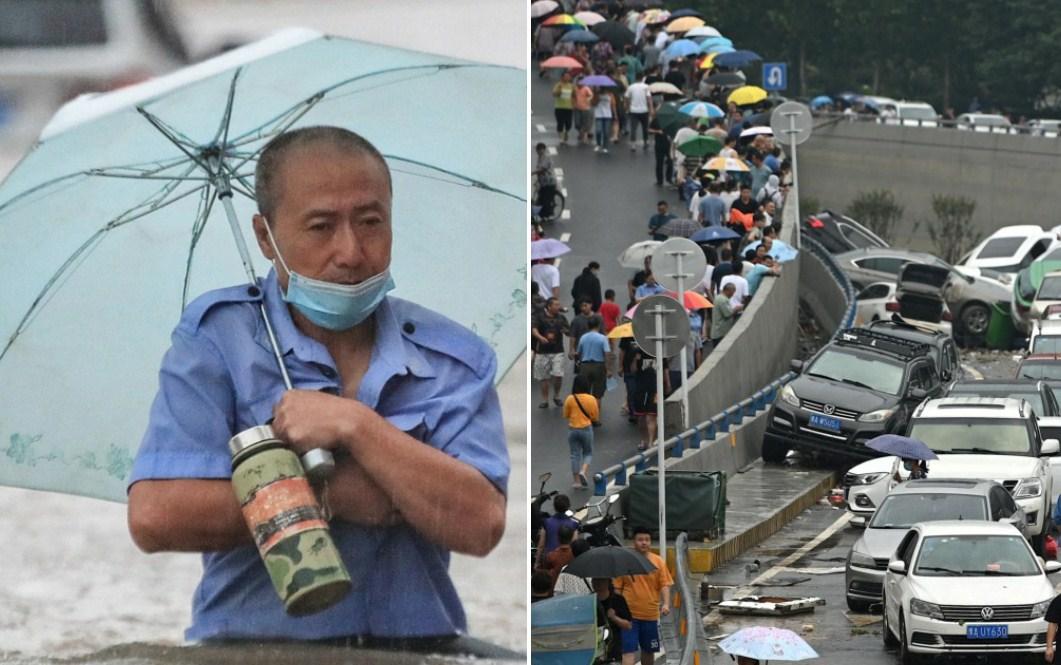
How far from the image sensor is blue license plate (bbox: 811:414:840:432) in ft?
114

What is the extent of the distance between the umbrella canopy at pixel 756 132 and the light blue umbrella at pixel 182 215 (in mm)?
33160

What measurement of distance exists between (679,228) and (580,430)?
11.1 m

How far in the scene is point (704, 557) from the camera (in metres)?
28.7

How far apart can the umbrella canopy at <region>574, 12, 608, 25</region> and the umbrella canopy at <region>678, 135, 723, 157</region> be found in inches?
748

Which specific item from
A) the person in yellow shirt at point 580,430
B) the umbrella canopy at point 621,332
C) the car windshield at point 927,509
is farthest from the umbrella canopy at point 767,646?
the umbrella canopy at point 621,332

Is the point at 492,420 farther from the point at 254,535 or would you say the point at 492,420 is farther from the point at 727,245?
the point at 727,245

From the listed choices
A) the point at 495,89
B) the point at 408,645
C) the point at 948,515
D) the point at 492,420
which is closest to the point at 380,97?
the point at 495,89

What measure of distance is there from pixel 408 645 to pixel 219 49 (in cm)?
346

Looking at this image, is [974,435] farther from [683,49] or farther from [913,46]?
[913,46]

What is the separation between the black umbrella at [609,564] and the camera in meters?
20.8

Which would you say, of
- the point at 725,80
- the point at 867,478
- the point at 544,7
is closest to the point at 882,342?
the point at 867,478

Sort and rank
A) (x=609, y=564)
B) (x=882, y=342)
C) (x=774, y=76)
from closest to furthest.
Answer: (x=609, y=564) → (x=882, y=342) → (x=774, y=76)

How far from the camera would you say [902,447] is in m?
29.6

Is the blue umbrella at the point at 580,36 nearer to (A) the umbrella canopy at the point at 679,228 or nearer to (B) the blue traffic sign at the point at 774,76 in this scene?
(B) the blue traffic sign at the point at 774,76
